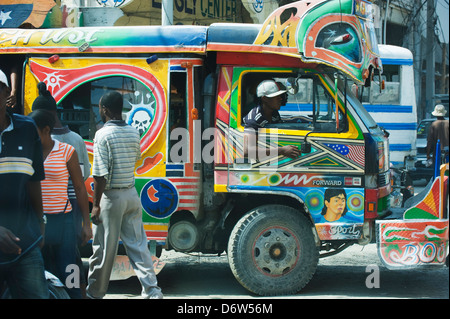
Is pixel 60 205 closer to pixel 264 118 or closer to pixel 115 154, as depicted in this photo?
pixel 115 154

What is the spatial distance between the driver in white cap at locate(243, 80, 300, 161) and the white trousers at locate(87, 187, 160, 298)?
49.5 inches

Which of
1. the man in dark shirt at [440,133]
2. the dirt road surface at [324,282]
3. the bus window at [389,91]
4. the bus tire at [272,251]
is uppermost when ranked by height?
the bus window at [389,91]

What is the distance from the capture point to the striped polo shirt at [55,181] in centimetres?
492

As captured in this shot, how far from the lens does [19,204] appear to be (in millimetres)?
3871

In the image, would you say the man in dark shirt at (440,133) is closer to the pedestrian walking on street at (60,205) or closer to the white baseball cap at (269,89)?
the white baseball cap at (269,89)

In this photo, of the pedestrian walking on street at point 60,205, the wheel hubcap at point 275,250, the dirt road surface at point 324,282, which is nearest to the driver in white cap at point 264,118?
the wheel hubcap at point 275,250

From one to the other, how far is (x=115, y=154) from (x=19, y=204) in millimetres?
1754

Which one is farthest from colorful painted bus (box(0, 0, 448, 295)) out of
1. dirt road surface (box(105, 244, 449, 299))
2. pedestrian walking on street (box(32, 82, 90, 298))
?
pedestrian walking on street (box(32, 82, 90, 298))

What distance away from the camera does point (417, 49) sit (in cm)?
2189

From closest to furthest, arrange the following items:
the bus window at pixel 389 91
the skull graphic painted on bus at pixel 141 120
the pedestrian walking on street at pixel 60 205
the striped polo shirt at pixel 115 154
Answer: the pedestrian walking on street at pixel 60 205, the striped polo shirt at pixel 115 154, the skull graphic painted on bus at pixel 141 120, the bus window at pixel 389 91

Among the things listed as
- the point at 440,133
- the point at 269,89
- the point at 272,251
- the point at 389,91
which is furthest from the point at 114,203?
the point at 389,91

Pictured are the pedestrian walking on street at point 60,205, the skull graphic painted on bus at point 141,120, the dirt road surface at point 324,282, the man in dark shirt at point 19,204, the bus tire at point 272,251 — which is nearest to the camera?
the man in dark shirt at point 19,204

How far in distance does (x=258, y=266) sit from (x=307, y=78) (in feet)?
6.32

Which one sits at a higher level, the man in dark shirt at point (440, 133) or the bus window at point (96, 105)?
the bus window at point (96, 105)
